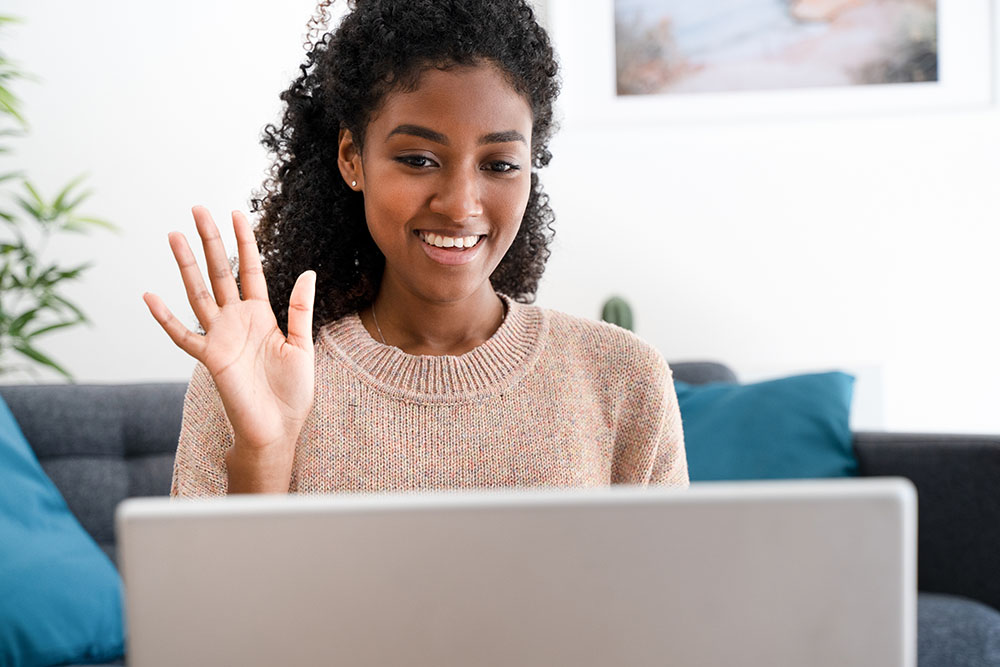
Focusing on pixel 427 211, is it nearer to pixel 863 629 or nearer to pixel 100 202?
pixel 863 629

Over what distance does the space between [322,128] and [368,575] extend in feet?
3.10

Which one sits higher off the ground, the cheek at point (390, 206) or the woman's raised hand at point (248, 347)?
the cheek at point (390, 206)

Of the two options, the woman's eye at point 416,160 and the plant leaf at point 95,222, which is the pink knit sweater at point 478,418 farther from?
the plant leaf at point 95,222

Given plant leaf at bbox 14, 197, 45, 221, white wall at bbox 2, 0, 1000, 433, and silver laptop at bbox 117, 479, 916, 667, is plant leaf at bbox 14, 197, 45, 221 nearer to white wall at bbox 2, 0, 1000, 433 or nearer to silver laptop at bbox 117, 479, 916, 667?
white wall at bbox 2, 0, 1000, 433

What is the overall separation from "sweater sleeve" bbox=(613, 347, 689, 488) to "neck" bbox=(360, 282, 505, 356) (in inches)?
7.8

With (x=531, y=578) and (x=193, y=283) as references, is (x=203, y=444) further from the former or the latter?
(x=531, y=578)

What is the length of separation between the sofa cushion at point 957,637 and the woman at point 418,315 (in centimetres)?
63

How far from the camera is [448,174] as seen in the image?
43.0 inches

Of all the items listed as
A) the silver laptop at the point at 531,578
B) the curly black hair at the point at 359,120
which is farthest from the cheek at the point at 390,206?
the silver laptop at the point at 531,578

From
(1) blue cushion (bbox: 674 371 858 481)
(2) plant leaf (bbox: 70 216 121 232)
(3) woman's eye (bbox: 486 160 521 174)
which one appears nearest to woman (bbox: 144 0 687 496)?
(3) woman's eye (bbox: 486 160 521 174)

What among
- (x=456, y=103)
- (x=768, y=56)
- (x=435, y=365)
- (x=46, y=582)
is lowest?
(x=46, y=582)

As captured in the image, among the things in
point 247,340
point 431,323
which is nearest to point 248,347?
point 247,340

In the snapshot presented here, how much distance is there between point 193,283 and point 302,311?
0.11m

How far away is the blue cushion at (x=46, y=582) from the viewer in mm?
1488
